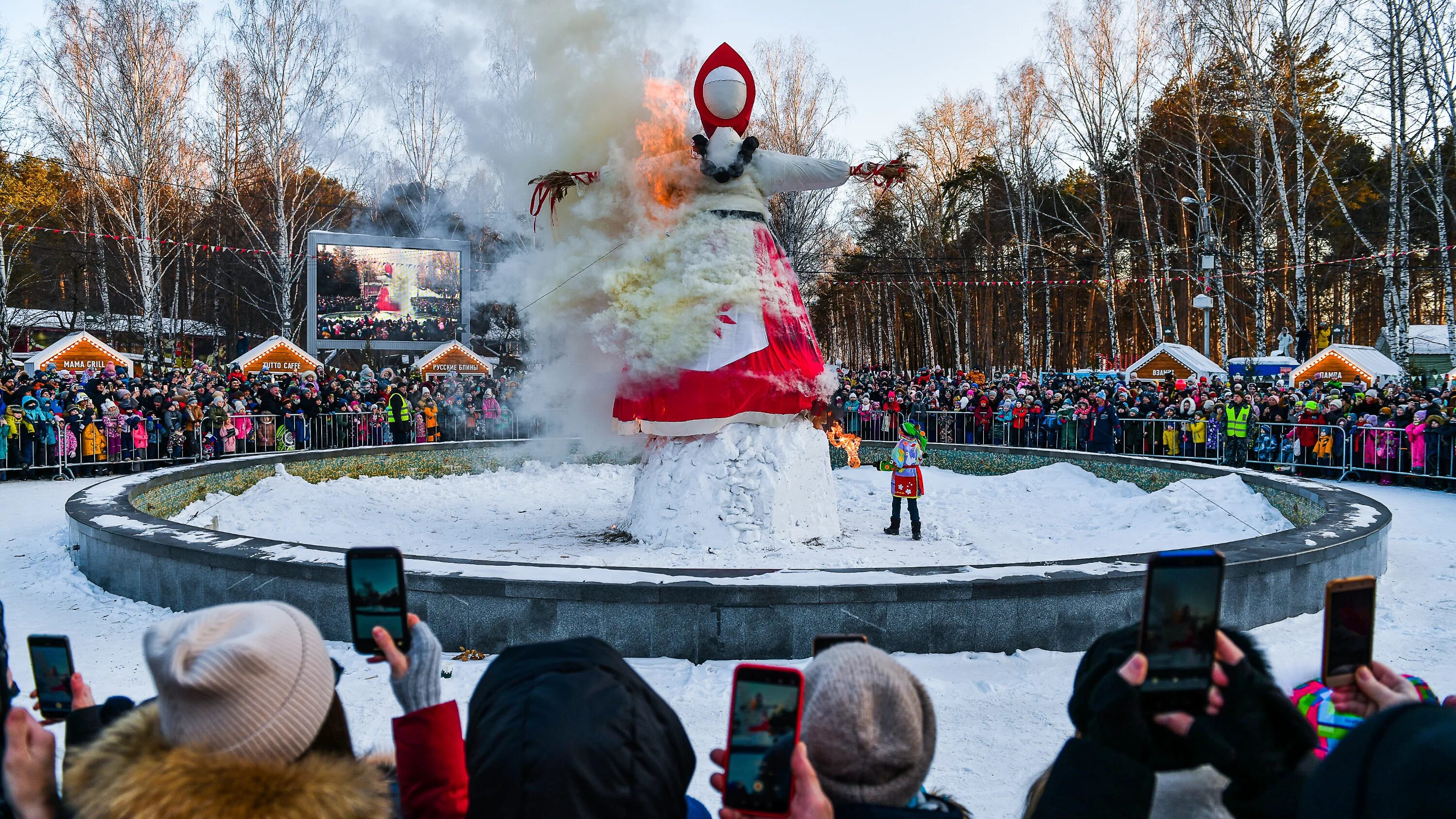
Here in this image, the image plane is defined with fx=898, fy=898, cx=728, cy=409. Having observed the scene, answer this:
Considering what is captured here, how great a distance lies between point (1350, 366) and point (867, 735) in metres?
24.2

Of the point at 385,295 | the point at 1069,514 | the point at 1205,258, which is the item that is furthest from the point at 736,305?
the point at 385,295

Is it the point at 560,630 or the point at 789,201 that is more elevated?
the point at 789,201

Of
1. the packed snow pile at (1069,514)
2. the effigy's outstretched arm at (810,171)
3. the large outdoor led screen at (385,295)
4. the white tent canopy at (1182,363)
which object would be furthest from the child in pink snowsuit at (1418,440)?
the large outdoor led screen at (385,295)

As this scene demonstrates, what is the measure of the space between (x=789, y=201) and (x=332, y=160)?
1459cm

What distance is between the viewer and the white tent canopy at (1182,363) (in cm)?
2262

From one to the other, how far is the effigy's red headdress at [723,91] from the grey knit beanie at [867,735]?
7.56m

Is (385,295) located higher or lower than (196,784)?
higher

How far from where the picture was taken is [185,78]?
27281 mm

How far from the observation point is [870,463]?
16828 millimetres

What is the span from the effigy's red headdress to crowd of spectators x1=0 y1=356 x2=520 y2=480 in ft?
36.8

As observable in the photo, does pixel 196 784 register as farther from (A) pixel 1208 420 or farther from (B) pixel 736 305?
(A) pixel 1208 420

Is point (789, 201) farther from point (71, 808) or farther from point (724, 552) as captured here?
point (71, 808)

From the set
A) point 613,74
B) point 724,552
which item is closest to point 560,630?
point 724,552

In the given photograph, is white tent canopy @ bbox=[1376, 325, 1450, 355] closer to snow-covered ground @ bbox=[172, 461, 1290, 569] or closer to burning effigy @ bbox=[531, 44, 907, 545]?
snow-covered ground @ bbox=[172, 461, 1290, 569]
